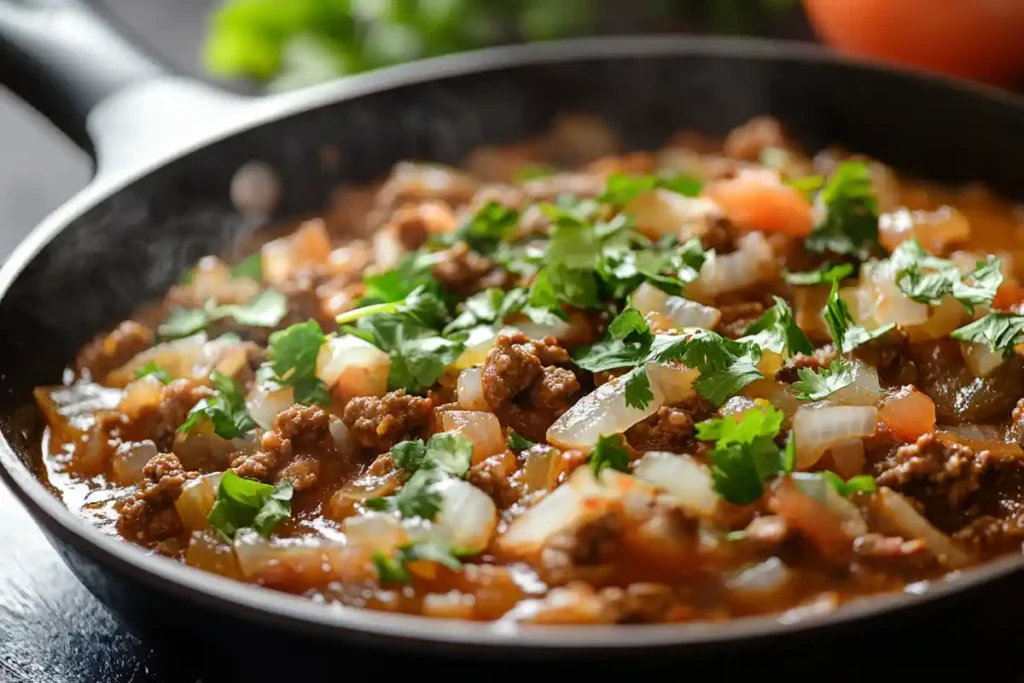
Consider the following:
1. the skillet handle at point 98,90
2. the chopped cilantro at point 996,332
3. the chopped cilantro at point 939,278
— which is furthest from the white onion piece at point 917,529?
the skillet handle at point 98,90

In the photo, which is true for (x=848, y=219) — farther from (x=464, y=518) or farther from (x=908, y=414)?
(x=464, y=518)

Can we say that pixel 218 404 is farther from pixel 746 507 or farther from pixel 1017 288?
pixel 1017 288

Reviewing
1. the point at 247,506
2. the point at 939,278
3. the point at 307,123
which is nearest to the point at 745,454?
the point at 939,278

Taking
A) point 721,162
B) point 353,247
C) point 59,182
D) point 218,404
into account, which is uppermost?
point 721,162

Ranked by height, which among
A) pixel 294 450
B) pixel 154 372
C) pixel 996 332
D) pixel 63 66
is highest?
pixel 996 332

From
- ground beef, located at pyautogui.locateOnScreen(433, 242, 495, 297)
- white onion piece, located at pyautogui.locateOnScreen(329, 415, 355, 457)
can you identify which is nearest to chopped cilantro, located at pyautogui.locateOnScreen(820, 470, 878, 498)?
white onion piece, located at pyautogui.locateOnScreen(329, 415, 355, 457)

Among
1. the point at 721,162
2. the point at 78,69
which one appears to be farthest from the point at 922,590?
the point at 78,69
